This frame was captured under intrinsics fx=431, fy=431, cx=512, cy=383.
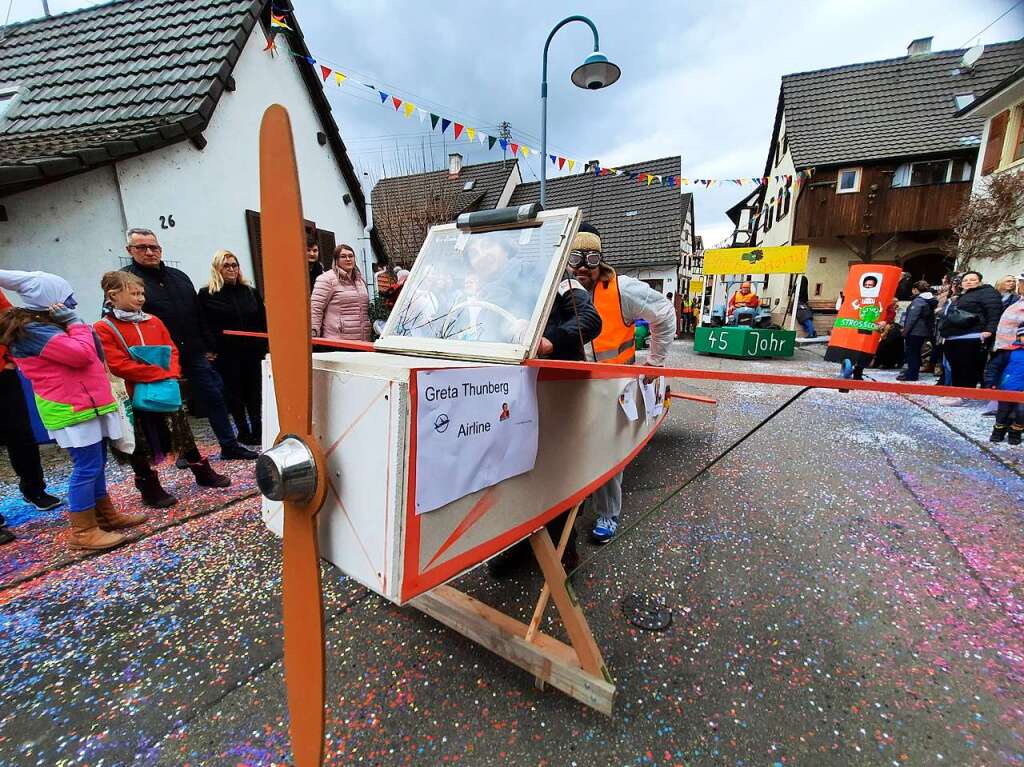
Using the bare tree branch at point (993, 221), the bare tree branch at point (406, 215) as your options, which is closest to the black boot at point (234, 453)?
the bare tree branch at point (406, 215)

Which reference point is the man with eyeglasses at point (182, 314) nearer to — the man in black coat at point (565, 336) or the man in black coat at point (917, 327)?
the man in black coat at point (565, 336)

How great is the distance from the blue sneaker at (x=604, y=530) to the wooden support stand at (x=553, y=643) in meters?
1.02

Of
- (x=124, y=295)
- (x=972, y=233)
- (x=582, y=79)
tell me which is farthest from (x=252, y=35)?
(x=972, y=233)

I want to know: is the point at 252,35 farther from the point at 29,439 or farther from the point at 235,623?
the point at 235,623

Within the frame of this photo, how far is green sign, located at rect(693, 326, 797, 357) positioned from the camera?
33.5 feet

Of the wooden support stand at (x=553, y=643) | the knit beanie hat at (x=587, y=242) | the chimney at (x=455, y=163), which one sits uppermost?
the chimney at (x=455, y=163)

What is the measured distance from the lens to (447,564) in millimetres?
1215

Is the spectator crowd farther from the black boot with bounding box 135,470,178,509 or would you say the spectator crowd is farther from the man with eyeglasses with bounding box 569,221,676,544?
the man with eyeglasses with bounding box 569,221,676,544

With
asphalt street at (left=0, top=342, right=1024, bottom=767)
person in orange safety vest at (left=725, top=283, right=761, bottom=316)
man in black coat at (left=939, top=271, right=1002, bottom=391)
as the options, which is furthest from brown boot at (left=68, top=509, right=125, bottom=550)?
person in orange safety vest at (left=725, top=283, right=761, bottom=316)

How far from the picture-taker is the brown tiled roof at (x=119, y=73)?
5.08 metres

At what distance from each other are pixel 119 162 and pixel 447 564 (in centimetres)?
629

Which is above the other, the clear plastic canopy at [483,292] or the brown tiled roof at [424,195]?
the brown tiled roof at [424,195]

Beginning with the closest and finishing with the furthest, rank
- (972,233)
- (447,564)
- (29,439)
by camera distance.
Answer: (447,564) → (29,439) → (972,233)

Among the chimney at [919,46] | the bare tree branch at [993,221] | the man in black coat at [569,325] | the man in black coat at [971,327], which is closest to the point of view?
the man in black coat at [569,325]
